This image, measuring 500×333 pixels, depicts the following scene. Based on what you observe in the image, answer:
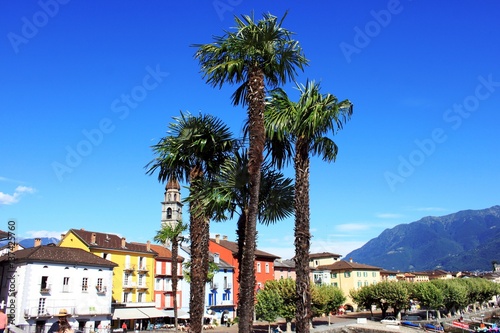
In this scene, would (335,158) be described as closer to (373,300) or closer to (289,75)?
(289,75)

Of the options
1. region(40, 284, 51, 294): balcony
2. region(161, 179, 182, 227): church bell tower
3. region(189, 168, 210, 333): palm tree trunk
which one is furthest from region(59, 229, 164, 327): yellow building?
region(189, 168, 210, 333): palm tree trunk

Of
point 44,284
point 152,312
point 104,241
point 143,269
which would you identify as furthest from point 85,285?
point 143,269

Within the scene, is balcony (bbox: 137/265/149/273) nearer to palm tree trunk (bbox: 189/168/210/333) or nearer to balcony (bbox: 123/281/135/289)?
balcony (bbox: 123/281/135/289)

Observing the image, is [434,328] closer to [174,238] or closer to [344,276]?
[344,276]

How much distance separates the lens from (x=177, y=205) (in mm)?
108125

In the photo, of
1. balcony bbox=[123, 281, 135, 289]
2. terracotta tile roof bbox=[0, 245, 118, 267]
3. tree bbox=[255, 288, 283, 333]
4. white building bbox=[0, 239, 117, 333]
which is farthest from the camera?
balcony bbox=[123, 281, 135, 289]

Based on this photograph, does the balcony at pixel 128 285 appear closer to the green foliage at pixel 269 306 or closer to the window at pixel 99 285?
the window at pixel 99 285

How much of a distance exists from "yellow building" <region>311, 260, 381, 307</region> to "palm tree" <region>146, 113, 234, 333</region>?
3504 inches

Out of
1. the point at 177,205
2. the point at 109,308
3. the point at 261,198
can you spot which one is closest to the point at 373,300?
the point at 109,308

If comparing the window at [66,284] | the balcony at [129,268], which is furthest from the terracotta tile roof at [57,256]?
the balcony at [129,268]

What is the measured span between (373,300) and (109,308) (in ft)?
144

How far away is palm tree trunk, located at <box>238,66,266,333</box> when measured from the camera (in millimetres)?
12711

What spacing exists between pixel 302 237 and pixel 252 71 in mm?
5798

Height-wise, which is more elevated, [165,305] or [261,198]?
[261,198]
